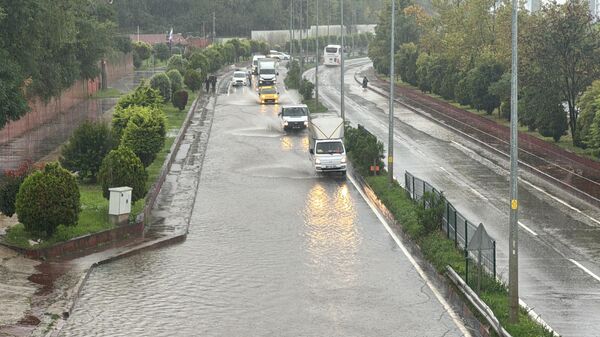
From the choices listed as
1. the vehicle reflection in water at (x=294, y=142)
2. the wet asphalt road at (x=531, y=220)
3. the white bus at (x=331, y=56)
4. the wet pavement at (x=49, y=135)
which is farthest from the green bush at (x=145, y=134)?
the white bus at (x=331, y=56)

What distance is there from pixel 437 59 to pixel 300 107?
1131 inches

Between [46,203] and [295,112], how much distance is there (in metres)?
32.2

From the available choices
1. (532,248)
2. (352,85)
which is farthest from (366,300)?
(352,85)

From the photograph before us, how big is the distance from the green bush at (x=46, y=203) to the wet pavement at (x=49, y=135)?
16060 mm

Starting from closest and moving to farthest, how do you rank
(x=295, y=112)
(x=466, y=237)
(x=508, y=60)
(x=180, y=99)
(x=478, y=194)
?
(x=466, y=237)
(x=478, y=194)
(x=295, y=112)
(x=180, y=99)
(x=508, y=60)

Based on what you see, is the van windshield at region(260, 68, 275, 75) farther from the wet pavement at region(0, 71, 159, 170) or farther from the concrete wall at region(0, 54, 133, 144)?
the wet pavement at region(0, 71, 159, 170)

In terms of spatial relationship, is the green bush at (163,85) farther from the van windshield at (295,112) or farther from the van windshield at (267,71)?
the van windshield at (267,71)

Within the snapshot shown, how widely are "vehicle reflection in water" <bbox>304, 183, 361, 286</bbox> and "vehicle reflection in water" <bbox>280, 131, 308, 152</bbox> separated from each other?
39.6ft

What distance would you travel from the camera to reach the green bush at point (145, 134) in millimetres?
39297

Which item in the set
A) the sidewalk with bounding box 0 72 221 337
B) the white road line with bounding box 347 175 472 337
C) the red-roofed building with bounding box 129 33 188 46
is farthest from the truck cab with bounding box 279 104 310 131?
the red-roofed building with bounding box 129 33 188 46

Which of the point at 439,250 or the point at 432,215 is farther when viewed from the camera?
the point at 432,215

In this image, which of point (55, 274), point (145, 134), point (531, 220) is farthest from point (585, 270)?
point (145, 134)

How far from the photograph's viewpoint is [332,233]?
29.4 metres

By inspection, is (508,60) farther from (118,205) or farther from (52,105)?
(118,205)
